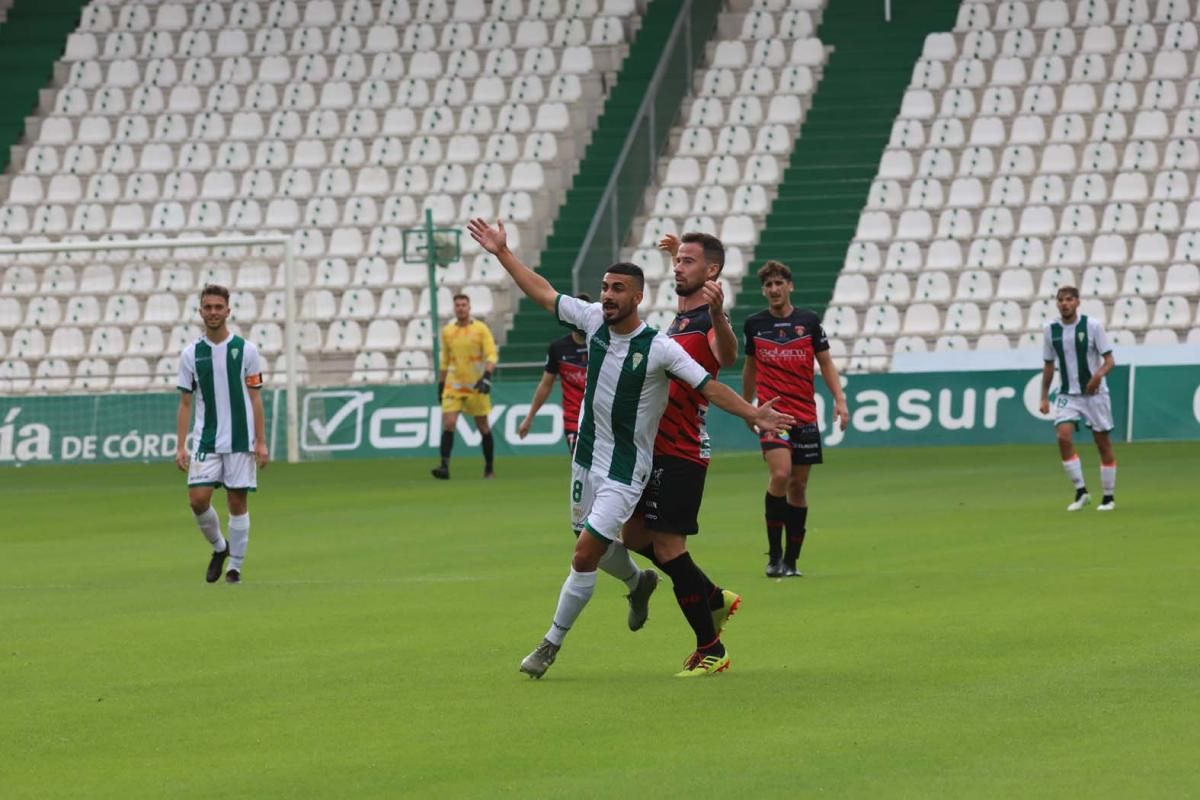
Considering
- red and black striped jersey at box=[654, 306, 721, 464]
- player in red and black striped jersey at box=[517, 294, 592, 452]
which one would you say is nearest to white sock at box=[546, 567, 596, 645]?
red and black striped jersey at box=[654, 306, 721, 464]

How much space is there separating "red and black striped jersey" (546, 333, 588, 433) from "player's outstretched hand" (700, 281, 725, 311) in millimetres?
11545

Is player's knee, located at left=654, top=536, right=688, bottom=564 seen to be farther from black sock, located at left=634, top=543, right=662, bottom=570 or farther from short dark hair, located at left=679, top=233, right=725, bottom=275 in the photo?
short dark hair, located at left=679, top=233, right=725, bottom=275

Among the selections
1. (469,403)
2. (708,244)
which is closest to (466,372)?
(469,403)

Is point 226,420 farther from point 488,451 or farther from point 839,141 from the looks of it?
point 839,141

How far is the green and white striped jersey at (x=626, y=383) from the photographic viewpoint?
9.44 metres

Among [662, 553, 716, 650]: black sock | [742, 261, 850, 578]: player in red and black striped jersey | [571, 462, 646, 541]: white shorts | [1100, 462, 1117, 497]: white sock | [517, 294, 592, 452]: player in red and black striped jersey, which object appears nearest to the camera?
[571, 462, 646, 541]: white shorts

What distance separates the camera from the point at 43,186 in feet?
126

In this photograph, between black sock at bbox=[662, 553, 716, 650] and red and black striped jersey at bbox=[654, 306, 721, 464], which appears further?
red and black striped jersey at bbox=[654, 306, 721, 464]

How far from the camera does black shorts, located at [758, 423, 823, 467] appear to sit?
14.2m

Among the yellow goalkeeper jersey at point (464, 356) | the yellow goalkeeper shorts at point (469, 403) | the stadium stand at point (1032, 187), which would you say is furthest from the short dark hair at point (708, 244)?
the stadium stand at point (1032, 187)

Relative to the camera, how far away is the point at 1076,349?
19.4 m

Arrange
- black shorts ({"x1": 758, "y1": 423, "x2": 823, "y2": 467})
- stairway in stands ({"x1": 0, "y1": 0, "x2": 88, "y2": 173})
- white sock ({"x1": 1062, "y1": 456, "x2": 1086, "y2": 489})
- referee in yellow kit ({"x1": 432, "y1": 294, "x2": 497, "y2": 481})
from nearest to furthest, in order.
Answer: black shorts ({"x1": 758, "y1": 423, "x2": 823, "y2": 467}) < white sock ({"x1": 1062, "y1": 456, "x2": 1086, "y2": 489}) < referee in yellow kit ({"x1": 432, "y1": 294, "x2": 497, "y2": 481}) < stairway in stands ({"x1": 0, "y1": 0, "x2": 88, "y2": 173})

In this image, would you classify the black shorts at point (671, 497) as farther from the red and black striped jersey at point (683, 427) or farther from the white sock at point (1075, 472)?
the white sock at point (1075, 472)

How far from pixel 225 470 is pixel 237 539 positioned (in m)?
0.48
